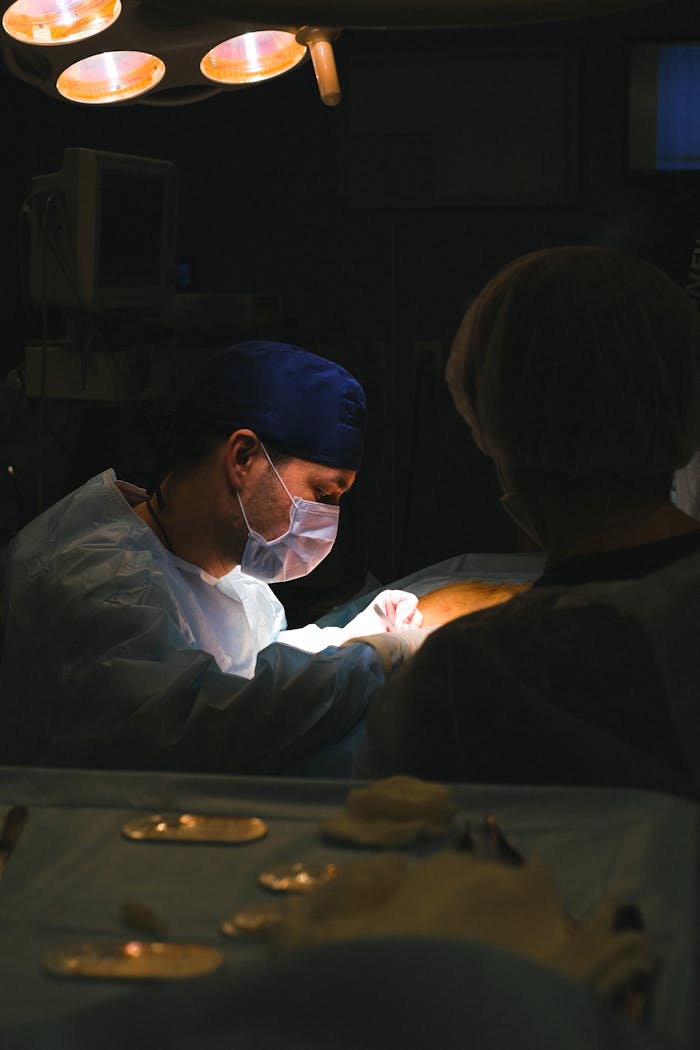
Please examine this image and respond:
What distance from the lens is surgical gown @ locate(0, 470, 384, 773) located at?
179 centimetres

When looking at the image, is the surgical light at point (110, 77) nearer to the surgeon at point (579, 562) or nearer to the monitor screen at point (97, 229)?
the surgeon at point (579, 562)

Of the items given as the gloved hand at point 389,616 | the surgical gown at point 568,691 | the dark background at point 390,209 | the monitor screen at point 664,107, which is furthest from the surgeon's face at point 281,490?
the monitor screen at point 664,107

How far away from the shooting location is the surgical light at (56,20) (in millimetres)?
1638

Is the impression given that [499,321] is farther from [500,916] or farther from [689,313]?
[500,916]

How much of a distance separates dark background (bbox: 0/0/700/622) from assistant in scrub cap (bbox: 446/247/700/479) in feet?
8.56

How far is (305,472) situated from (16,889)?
1500 millimetres

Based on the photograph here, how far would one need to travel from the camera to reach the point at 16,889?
2.67 ft

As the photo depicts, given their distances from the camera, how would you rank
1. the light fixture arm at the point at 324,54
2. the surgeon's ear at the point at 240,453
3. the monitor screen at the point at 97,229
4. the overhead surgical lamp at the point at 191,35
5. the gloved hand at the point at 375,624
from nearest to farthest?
the overhead surgical lamp at the point at 191,35 → the light fixture arm at the point at 324,54 → the surgeon's ear at the point at 240,453 → the gloved hand at the point at 375,624 → the monitor screen at the point at 97,229

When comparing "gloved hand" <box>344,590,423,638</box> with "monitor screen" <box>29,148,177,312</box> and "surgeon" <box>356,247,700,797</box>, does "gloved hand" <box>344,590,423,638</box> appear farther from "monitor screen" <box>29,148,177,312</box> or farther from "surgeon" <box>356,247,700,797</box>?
"monitor screen" <box>29,148,177,312</box>

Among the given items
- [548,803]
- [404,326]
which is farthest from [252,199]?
[548,803]

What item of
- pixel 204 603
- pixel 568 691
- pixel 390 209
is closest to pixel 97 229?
pixel 204 603

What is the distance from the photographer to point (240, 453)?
2197 mm

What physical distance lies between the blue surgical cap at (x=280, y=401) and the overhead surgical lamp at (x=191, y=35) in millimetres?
480

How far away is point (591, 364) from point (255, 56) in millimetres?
976
